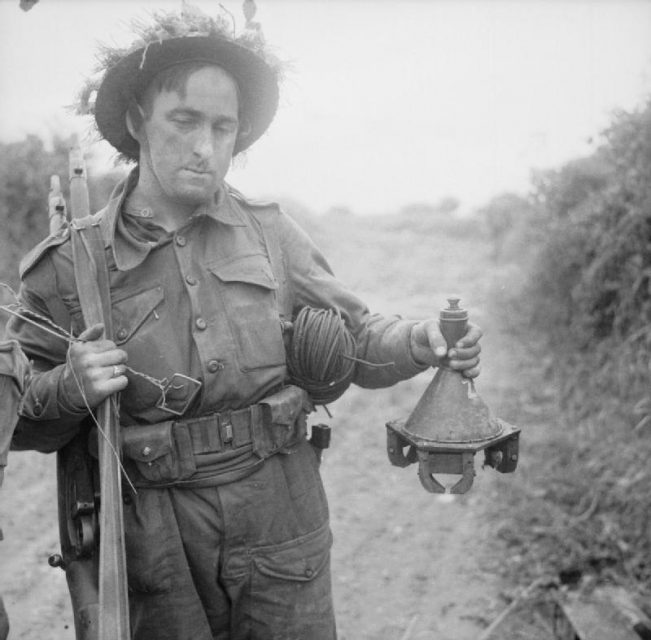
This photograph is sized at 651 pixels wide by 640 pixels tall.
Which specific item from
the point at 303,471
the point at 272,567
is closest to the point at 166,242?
the point at 303,471

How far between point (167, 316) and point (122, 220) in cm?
42

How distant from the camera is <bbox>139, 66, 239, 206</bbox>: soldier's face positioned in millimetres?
2967

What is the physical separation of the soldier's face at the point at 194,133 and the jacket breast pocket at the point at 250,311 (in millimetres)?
287

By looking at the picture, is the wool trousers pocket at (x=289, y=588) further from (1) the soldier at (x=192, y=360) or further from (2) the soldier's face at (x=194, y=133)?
(2) the soldier's face at (x=194, y=133)

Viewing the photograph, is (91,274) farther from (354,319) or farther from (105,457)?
(354,319)

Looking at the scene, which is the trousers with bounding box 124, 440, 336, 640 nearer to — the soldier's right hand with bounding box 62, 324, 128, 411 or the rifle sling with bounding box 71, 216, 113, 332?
the soldier's right hand with bounding box 62, 324, 128, 411

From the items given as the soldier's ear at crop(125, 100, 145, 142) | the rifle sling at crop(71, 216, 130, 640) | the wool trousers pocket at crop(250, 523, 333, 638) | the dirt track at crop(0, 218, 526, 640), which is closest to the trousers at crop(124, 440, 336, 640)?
the wool trousers pocket at crop(250, 523, 333, 638)

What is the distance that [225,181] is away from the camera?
3350 mm

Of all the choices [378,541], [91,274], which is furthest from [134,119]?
[378,541]

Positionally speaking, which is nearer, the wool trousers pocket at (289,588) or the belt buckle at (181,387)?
the belt buckle at (181,387)

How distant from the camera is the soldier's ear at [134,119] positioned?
3150 millimetres

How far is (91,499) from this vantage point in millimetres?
3061

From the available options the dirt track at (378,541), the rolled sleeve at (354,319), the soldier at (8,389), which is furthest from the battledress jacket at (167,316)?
the dirt track at (378,541)

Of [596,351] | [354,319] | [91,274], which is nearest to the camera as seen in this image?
[91,274]
